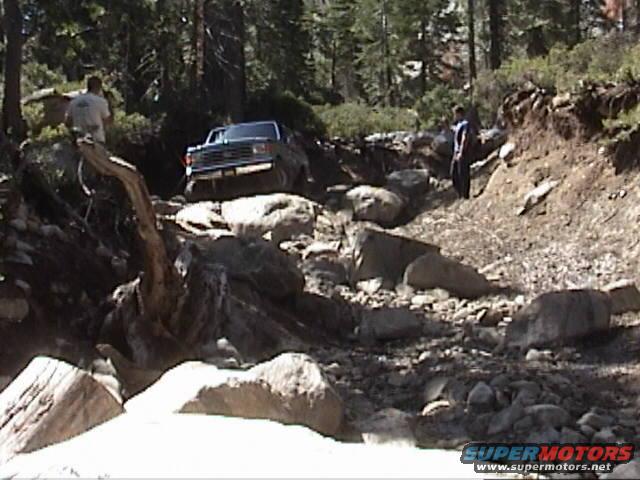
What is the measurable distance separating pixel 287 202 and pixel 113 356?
925cm

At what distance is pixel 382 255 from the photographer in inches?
580

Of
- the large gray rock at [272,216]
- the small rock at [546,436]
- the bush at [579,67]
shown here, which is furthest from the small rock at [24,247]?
Answer: the bush at [579,67]

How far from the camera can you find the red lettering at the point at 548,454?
443 centimetres

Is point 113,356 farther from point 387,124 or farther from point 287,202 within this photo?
point 387,124

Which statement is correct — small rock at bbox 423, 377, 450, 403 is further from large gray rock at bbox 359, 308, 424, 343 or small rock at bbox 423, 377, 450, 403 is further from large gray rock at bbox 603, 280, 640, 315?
large gray rock at bbox 603, 280, 640, 315

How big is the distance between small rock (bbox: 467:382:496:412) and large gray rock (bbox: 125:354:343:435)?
1.59 meters

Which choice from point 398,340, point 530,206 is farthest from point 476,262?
point 398,340

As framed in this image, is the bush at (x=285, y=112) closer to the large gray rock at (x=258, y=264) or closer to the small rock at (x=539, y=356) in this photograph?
the large gray rock at (x=258, y=264)

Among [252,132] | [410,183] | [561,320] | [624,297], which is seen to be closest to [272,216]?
[252,132]

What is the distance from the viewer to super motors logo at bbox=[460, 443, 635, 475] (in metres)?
4.08

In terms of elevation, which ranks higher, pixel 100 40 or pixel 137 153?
pixel 100 40

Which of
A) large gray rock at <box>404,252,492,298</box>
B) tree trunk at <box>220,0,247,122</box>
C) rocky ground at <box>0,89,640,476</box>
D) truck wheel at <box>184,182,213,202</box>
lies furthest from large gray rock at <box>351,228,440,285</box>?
tree trunk at <box>220,0,247,122</box>

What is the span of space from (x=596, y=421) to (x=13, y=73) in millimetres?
10836

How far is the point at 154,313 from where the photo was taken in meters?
10.1
